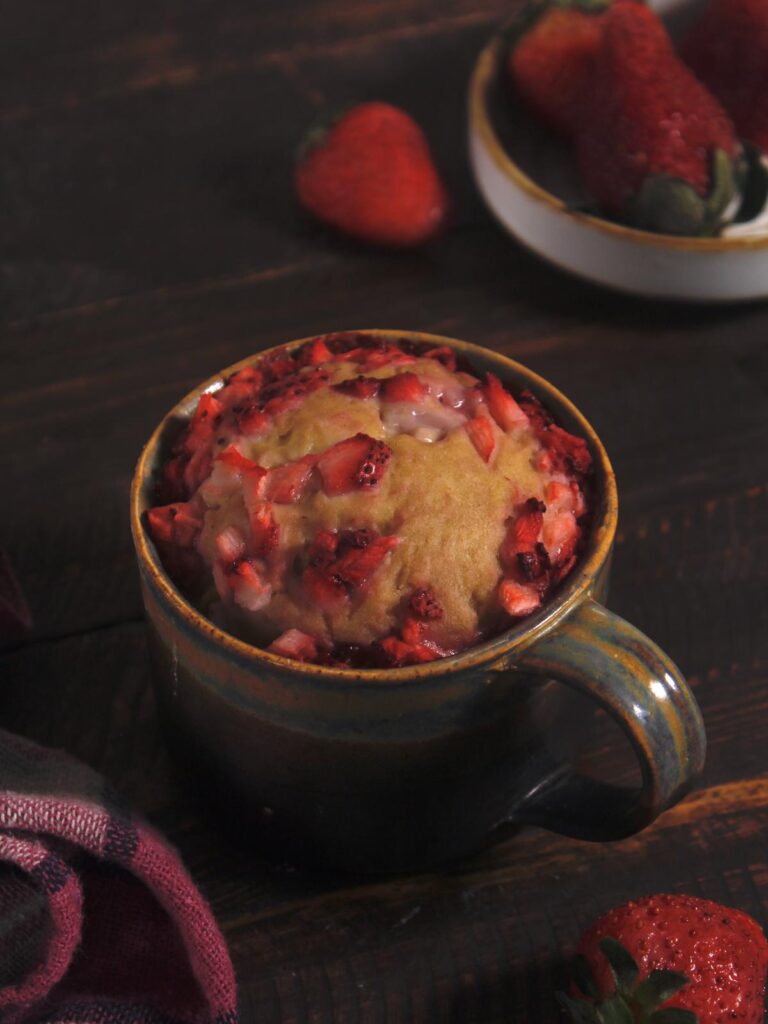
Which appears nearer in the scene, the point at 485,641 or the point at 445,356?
the point at 485,641

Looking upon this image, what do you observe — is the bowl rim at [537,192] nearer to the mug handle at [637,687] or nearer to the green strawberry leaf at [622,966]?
the mug handle at [637,687]

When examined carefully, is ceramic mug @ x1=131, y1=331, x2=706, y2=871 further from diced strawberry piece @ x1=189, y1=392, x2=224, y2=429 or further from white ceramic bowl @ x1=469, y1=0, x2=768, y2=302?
white ceramic bowl @ x1=469, y1=0, x2=768, y2=302

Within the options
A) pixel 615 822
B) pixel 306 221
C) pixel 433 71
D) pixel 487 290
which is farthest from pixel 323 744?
pixel 433 71

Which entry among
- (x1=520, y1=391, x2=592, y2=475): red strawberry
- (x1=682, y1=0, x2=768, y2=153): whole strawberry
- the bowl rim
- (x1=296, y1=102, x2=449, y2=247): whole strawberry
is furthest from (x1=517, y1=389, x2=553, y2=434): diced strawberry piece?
(x1=682, y1=0, x2=768, y2=153): whole strawberry

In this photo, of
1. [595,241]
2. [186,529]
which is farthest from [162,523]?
[595,241]

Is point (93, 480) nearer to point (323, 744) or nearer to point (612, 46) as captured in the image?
point (323, 744)

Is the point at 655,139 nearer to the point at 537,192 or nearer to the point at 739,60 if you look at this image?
the point at 537,192
